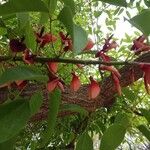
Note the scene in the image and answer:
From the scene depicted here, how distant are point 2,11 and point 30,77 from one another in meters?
0.10

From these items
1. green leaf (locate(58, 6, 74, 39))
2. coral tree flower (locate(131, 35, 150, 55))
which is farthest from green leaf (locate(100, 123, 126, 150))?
green leaf (locate(58, 6, 74, 39))

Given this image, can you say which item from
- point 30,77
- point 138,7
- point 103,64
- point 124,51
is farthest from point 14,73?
point 124,51

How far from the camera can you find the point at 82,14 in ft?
8.64

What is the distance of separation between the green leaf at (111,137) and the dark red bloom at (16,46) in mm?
217

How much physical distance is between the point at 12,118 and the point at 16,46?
11 cm

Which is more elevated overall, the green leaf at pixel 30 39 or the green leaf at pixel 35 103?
the green leaf at pixel 30 39

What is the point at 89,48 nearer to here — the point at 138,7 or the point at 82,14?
the point at 138,7

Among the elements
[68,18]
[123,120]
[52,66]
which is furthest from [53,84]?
[123,120]

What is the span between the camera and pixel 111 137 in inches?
30.9

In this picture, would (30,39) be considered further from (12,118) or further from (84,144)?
(84,144)

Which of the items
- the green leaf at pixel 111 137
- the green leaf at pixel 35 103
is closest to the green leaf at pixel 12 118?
the green leaf at pixel 35 103

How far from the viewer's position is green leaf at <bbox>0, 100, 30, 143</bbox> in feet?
2.11

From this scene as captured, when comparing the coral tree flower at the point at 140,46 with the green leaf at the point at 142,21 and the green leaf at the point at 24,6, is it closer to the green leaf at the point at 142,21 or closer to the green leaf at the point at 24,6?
the green leaf at the point at 142,21

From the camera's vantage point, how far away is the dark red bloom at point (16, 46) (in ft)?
2.23
